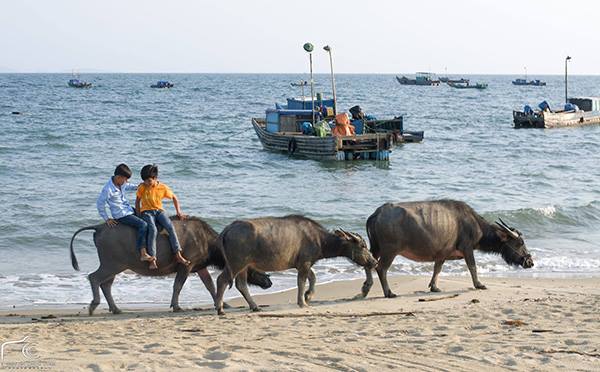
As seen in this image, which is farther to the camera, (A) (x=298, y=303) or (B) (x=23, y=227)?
(B) (x=23, y=227)

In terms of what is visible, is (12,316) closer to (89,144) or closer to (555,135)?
(89,144)

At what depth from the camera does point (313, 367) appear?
316 inches

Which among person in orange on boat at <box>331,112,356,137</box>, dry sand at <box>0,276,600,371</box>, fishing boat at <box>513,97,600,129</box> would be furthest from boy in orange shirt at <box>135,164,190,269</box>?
fishing boat at <box>513,97,600,129</box>

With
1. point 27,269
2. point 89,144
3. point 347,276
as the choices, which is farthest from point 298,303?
point 89,144

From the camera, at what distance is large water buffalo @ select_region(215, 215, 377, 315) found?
38.8ft

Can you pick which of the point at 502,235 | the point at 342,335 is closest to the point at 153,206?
the point at 342,335

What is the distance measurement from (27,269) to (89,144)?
91.1ft

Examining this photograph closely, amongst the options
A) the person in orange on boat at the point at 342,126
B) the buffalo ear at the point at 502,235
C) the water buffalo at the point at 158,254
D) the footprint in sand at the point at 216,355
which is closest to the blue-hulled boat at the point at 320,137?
the person in orange on boat at the point at 342,126

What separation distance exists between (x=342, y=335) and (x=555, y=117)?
167 feet

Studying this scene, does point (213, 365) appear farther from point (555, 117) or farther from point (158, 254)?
point (555, 117)

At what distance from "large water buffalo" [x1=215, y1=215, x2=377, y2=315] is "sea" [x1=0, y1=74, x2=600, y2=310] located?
5.37 ft

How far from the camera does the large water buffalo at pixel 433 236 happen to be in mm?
12898

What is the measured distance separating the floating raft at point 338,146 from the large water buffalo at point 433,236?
70.7 ft

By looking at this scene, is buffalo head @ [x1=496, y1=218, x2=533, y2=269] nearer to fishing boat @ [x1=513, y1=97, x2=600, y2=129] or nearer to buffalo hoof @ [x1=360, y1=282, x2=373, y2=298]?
buffalo hoof @ [x1=360, y1=282, x2=373, y2=298]
